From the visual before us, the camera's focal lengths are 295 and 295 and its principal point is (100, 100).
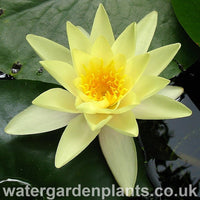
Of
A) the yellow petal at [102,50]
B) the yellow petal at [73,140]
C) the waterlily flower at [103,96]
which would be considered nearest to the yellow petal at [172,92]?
the waterlily flower at [103,96]

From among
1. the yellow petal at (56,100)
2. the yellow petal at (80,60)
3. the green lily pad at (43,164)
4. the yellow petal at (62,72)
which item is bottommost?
the green lily pad at (43,164)

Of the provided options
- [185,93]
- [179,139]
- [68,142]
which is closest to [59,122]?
[68,142]

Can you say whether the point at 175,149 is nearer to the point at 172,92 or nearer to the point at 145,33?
the point at 172,92

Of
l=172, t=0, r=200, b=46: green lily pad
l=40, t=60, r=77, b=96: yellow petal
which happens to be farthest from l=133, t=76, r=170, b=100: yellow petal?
l=172, t=0, r=200, b=46: green lily pad

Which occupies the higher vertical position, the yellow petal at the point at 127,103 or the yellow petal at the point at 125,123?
the yellow petal at the point at 127,103

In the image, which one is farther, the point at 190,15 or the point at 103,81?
the point at 190,15

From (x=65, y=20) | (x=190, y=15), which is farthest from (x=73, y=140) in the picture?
(x=190, y=15)

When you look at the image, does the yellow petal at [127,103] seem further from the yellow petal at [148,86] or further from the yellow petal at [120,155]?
the yellow petal at [120,155]
